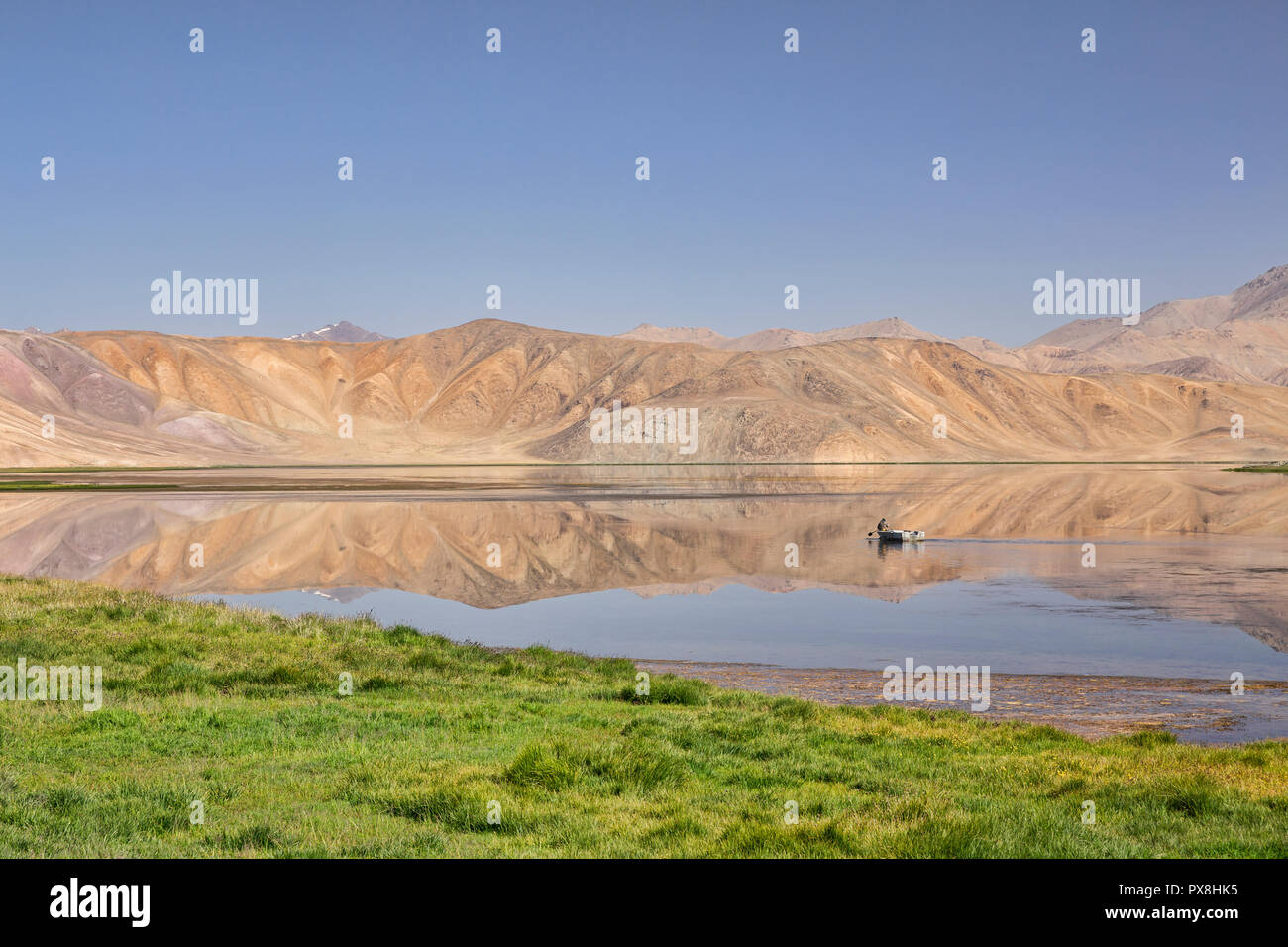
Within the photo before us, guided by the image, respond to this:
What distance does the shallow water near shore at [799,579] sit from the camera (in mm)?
21969

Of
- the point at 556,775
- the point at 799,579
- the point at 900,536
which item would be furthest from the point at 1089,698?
the point at 900,536

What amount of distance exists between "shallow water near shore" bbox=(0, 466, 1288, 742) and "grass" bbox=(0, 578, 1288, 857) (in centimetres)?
435

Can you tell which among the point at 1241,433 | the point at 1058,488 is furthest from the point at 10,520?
the point at 1241,433

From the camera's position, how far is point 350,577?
126 ft

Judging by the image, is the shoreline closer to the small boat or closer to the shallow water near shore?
the shallow water near shore

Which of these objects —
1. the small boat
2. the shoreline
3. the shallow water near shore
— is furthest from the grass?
the small boat

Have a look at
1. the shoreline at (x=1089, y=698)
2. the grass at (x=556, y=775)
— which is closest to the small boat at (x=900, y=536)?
the shoreline at (x=1089, y=698)

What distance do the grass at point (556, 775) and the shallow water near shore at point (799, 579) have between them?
435cm

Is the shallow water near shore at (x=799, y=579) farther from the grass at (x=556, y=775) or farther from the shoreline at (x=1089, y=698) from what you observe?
the grass at (x=556, y=775)

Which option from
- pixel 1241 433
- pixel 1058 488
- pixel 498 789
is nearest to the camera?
pixel 498 789

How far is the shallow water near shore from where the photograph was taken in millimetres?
21969

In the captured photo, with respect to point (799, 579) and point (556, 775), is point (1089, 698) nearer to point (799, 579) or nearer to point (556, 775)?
point (556, 775)
